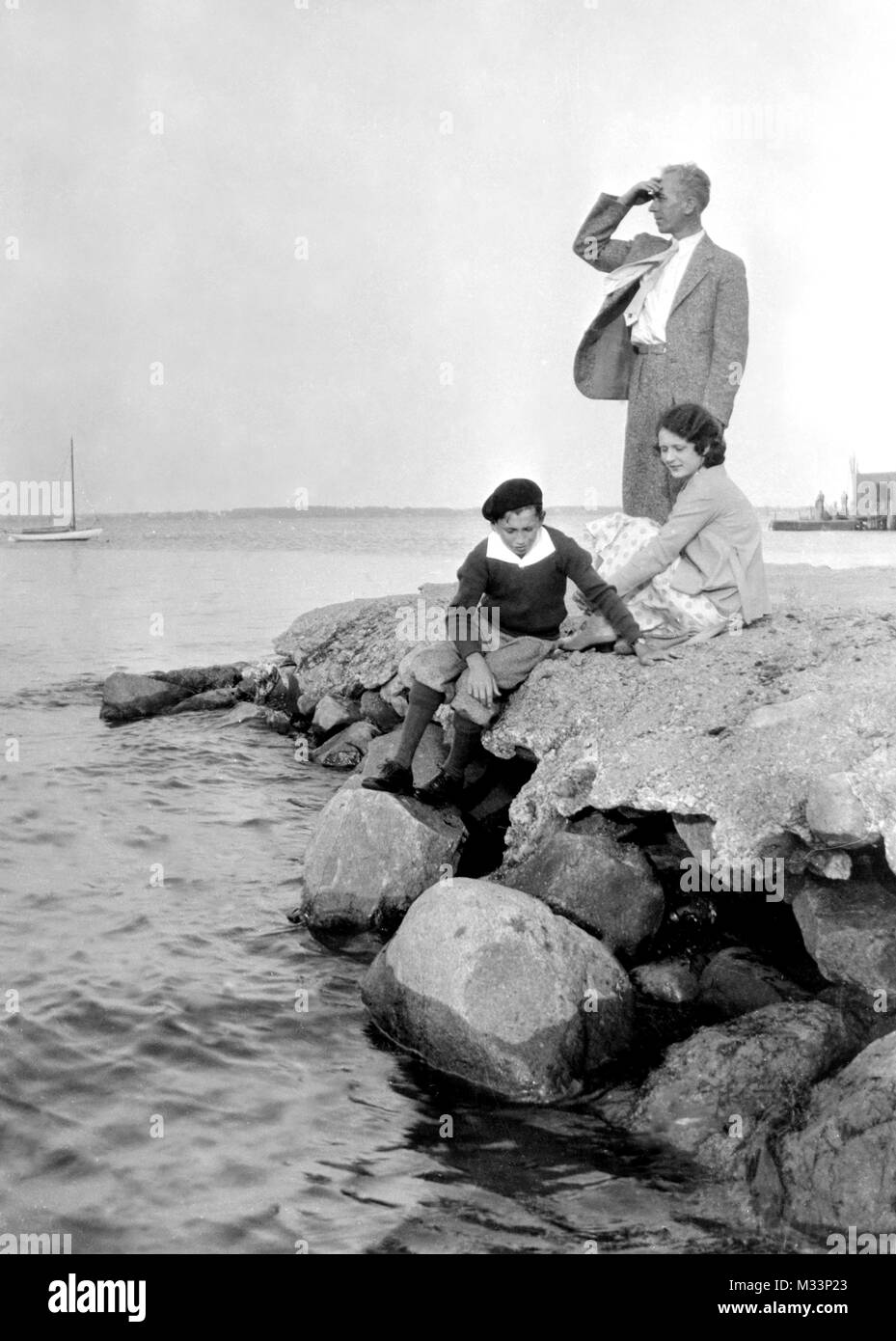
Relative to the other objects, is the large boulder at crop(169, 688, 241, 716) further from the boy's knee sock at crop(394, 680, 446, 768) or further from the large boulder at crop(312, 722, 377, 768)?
the boy's knee sock at crop(394, 680, 446, 768)

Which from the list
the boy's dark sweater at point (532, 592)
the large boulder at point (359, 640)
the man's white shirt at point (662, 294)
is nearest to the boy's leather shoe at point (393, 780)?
the boy's dark sweater at point (532, 592)

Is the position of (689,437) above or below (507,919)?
above

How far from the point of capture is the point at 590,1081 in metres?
5.00

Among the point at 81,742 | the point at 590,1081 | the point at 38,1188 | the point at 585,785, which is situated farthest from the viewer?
the point at 81,742

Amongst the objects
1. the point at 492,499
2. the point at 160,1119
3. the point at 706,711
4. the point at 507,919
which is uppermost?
the point at 492,499

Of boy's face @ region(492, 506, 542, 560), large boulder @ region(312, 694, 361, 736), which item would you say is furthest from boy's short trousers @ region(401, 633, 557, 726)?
large boulder @ region(312, 694, 361, 736)

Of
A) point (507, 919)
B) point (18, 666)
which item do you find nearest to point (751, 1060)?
point (507, 919)

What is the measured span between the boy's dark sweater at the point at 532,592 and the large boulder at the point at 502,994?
1.92 m

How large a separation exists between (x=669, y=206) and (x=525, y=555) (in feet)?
7.26

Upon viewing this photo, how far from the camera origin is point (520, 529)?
6.81 metres

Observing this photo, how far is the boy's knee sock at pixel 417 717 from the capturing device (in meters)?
7.12

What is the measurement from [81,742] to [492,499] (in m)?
6.99

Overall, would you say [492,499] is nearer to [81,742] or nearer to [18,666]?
[81,742]

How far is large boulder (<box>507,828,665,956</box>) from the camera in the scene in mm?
5906
